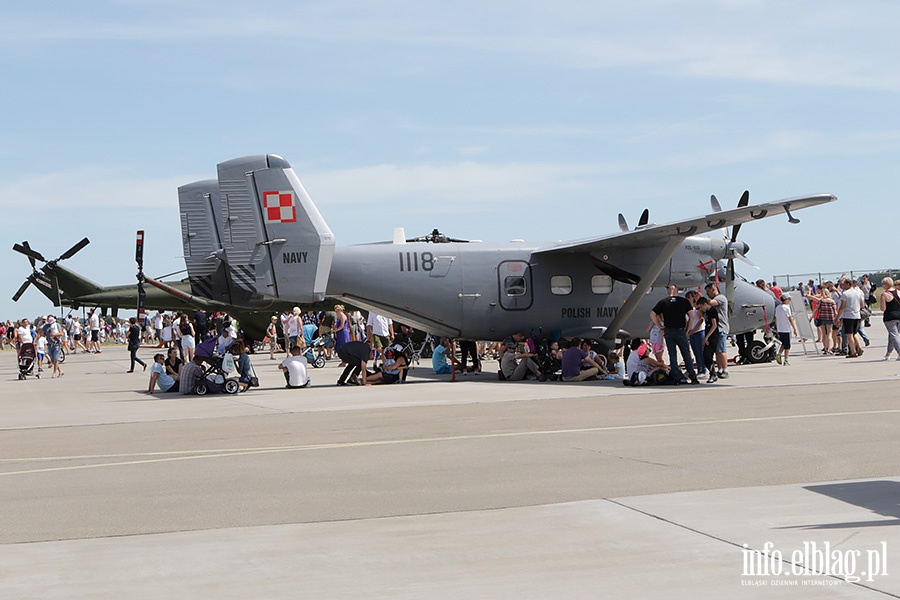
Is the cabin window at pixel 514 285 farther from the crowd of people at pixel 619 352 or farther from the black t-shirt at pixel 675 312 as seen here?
the black t-shirt at pixel 675 312

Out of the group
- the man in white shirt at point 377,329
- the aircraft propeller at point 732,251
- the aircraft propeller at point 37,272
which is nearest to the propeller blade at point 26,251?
the aircraft propeller at point 37,272

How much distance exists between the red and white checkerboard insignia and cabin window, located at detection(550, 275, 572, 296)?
625 centimetres

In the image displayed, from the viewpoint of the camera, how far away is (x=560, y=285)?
22.8 meters

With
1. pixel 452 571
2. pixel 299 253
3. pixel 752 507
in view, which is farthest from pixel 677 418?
pixel 299 253

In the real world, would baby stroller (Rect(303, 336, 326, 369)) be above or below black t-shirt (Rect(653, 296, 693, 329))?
below

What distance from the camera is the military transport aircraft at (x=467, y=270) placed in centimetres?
1992

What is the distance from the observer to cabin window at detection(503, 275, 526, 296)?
22484mm

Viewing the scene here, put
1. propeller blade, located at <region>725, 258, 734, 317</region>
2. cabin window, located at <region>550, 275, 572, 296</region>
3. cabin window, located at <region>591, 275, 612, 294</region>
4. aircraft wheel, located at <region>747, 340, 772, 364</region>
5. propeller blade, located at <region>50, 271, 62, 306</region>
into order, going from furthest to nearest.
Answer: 1. propeller blade, located at <region>50, 271, 62, 306</region>
2. aircraft wheel, located at <region>747, 340, 772, 364</region>
3. propeller blade, located at <region>725, 258, 734, 317</region>
4. cabin window, located at <region>591, 275, 612, 294</region>
5. cabin window, located at <region>550, 275, 572, 296</region>

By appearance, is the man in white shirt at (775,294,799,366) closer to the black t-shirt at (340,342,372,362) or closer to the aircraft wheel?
the aircraft wheel

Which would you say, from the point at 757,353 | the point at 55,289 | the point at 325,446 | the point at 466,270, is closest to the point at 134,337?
the point at 55,289

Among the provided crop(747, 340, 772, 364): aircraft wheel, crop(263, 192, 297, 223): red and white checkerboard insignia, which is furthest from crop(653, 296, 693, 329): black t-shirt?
→ crop(263, 192, 297, 223): red and white checkerboard insignia

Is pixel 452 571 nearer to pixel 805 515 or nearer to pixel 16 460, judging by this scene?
pixel 805 515

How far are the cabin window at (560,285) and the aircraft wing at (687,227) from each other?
0.66 meters

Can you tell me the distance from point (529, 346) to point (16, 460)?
12.7 m
